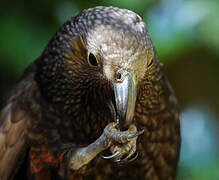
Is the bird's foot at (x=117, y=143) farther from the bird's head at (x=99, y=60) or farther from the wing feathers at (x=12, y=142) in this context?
the wing feathers at (x=12, y=142)

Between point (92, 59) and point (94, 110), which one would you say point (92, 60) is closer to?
point (92, 59)

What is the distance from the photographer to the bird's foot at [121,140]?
143cm

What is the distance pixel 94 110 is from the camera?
175 cm

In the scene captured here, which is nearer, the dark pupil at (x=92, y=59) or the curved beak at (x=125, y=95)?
the curved beak at (x=125, y=95)

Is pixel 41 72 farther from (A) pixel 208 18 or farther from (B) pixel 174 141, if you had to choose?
(A) pixel 208 18

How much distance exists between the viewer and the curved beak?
1.39 metres

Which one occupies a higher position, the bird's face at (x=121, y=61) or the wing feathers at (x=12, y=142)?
the bird's face at (x=121, y=61)

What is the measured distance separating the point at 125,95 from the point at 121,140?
181mm

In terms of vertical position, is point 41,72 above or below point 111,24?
below

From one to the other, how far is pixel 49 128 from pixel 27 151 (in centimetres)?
17

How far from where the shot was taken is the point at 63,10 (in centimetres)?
272

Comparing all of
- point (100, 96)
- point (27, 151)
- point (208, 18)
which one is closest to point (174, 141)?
point (100, 96)

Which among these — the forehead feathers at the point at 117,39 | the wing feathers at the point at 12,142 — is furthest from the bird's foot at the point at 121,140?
the wing feathers at the point at 12,142

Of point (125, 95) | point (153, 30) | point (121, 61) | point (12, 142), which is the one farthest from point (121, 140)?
point (153, 30)
